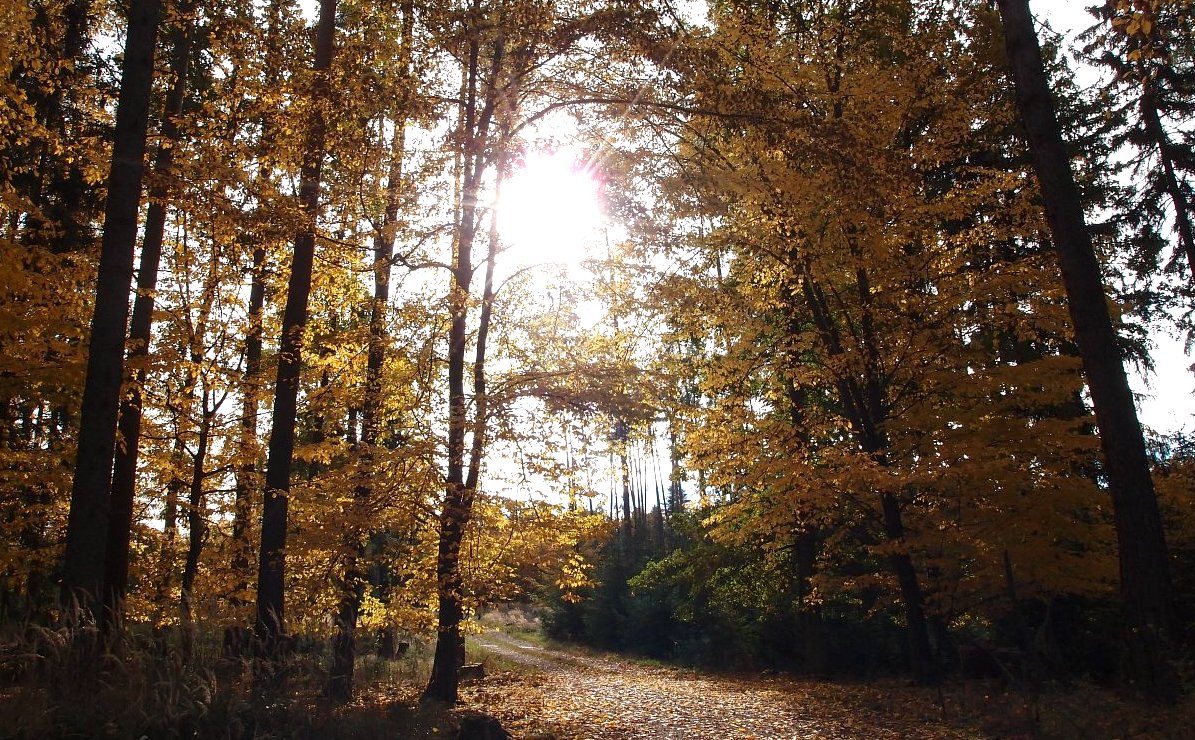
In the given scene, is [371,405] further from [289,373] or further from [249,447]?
[249,447]

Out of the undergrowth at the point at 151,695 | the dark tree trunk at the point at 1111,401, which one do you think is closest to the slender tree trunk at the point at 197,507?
Answer: the undergrowth at the point at 151,695

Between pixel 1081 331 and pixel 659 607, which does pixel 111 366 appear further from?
pixel 659 607

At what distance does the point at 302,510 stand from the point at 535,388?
4.25m

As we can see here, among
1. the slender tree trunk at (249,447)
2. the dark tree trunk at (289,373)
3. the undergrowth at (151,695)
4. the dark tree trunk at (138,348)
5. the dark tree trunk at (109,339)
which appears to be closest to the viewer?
Answer: the undergrowth at (151,695)

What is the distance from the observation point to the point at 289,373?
925cm

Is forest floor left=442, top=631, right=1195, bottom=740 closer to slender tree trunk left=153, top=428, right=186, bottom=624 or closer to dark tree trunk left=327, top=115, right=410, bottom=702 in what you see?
dark tree trunk left=327, top=115, right=410, bottom=702

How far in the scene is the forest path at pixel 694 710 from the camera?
871cm

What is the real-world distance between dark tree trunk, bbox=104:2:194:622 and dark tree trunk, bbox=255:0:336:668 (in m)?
1.62

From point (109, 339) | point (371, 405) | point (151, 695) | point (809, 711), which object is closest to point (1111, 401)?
point (809, 711)

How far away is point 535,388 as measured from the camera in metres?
9.63

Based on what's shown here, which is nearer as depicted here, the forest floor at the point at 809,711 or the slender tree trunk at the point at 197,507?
the forest floor at the point at 809,711

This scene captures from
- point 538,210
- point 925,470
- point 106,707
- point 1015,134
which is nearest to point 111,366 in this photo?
point 106,707

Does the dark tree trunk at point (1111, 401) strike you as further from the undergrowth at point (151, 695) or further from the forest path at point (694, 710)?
the undergrowth at point (151, 695)

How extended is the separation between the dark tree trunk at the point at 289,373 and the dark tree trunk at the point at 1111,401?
306 inches
